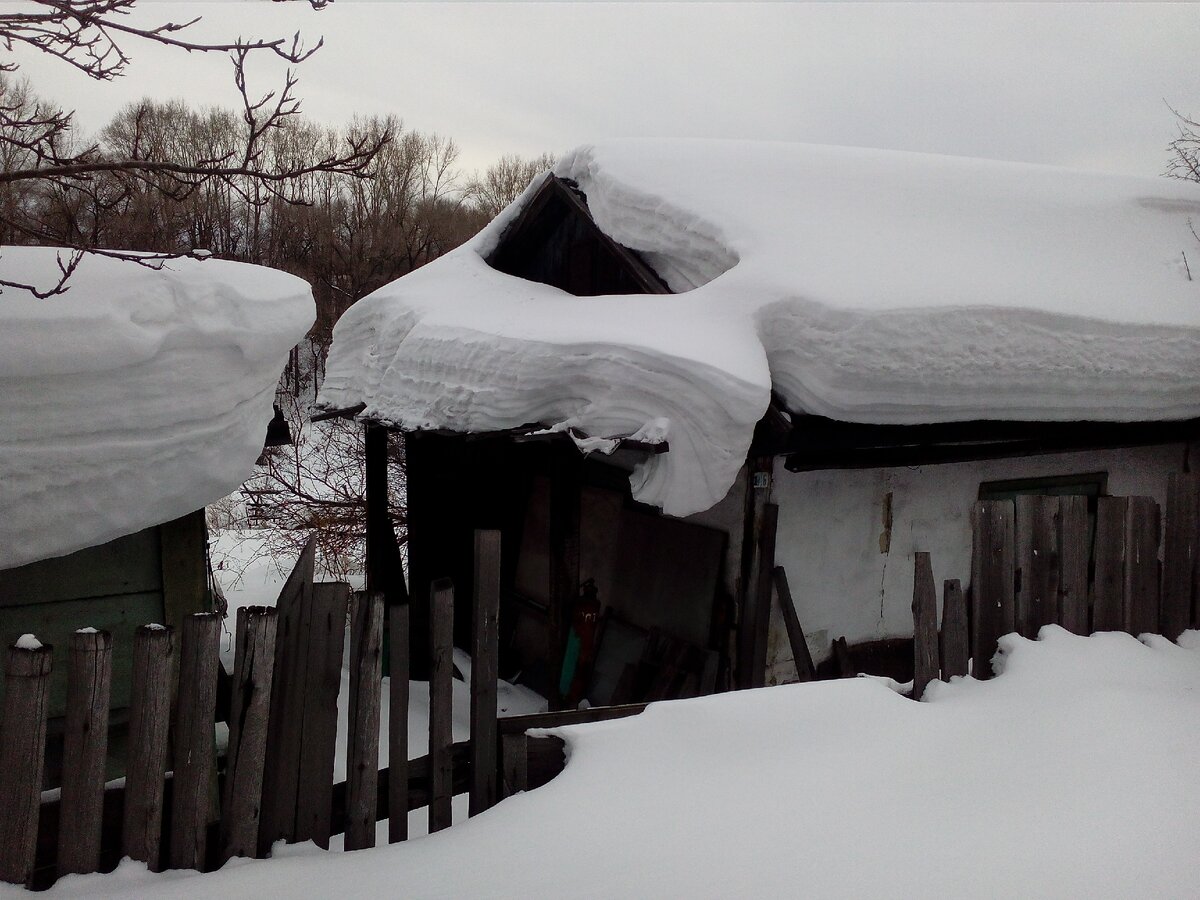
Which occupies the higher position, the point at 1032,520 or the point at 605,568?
the point at 1032,520

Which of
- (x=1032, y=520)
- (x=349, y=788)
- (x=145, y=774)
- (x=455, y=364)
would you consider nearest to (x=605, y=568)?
(x=455, y=364)

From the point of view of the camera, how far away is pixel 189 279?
2672 mm

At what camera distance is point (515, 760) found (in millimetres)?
2549

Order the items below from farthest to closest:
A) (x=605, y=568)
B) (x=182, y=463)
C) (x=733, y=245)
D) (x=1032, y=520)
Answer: (x=605, y=568) → (x=733, y=245) → (x=1032, y=520) → (x=182, y=463)

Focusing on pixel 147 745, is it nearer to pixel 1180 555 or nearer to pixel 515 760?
pixel 515 760

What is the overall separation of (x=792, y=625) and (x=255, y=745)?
3.41m

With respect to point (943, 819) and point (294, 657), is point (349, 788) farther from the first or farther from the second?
point (943, 819)

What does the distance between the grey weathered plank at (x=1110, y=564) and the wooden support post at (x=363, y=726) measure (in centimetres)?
307

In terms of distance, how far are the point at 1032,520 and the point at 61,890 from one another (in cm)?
347

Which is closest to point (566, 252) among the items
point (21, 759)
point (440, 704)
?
point (440, 704)

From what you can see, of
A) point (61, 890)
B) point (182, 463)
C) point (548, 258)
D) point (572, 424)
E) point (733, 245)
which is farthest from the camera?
point (548, 258)

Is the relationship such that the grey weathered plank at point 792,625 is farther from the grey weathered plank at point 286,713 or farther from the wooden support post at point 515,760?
the grey weathered plank at point 286,713

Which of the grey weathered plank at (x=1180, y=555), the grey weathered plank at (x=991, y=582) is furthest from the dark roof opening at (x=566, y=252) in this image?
the grey weathered plank at (x=1180, y=555)

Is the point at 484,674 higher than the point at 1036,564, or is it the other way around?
the point at 1036,564
